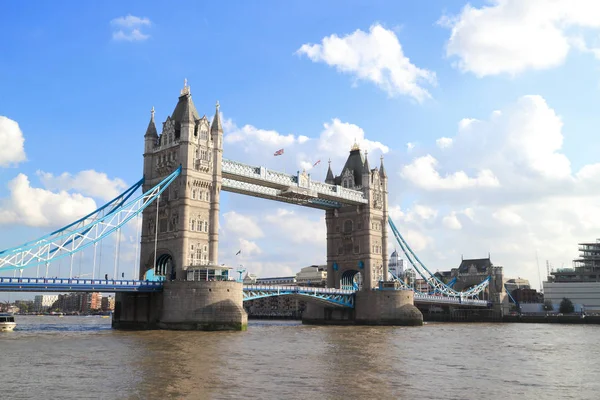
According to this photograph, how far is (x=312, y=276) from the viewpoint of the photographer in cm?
17450

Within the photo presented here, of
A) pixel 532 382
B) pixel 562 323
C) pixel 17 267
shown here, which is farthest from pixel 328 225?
pixel 532 382

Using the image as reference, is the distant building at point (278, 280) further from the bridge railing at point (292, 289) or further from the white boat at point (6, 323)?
the white boat at point (6, 323)

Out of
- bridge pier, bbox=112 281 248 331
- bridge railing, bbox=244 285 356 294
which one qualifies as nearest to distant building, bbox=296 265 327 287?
bridge railing, bbox=244 285 356 294

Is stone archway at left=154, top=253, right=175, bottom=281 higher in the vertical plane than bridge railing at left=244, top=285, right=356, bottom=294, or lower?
higher

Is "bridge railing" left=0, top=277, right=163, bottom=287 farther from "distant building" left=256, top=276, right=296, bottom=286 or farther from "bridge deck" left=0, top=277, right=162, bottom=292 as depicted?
"distant building" left=256, top=276, right=296, bottom=286

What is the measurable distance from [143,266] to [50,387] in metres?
52.2

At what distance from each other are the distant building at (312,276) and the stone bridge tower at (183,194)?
3592 inches

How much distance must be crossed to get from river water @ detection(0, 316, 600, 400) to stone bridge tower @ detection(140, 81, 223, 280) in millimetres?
24618

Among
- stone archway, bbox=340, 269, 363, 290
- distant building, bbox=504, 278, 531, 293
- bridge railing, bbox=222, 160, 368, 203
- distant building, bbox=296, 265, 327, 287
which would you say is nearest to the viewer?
bridge railing, bbox=222, 160, 368, 203

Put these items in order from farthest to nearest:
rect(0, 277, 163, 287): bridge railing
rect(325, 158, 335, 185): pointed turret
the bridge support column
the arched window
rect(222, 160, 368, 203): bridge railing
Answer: rect(325, 158, 335, 185): pointed turret → the arched window → the bridge support column → rect(222, 160, 368, 203): bridge railing → rect(0, 277, 163, 287): bridge railing

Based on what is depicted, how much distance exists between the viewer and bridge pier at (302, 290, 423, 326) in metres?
91.4

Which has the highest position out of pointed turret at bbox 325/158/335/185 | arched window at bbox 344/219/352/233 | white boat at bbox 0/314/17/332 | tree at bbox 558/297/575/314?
pointed turret at bbox 325/158/335/185

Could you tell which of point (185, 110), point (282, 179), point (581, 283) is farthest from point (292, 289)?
point (581, 283)

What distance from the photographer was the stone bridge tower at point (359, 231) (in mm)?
100812
